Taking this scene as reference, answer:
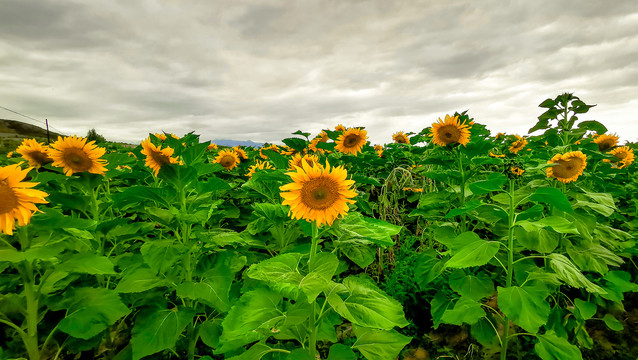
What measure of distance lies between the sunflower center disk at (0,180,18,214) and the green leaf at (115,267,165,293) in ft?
2.44

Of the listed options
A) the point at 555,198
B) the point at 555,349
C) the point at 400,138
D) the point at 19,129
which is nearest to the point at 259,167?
the point at 555,198

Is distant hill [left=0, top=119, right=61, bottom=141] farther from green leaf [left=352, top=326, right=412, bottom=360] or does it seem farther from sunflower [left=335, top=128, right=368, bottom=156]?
green leaf [left=352, top=326, right=412, bottom=360]

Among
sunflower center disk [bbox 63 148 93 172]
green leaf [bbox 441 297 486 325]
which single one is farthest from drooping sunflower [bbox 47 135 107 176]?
green leaf [bbox 441 297 486 325]

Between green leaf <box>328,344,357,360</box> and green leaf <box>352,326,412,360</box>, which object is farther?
green leaf <box>352,326,412,360</box>

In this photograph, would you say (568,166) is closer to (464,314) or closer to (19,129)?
(464,314)

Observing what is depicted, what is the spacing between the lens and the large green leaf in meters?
1.47

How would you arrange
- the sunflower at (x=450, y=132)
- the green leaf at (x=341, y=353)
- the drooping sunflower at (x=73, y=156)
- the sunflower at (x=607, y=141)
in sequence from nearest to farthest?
the green leaf at (x=341, y=353) < the drooping sunflower at (x=73, y=156) < the sunflower at (x=450, y=132) < the sunflower at (x=607, y=141)

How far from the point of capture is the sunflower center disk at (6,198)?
1.52 m

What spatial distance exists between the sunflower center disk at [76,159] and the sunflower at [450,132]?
3190 mm

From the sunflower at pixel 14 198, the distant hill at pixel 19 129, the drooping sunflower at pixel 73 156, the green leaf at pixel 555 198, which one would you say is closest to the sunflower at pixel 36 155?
the drooping sunflower at pixel 73 156

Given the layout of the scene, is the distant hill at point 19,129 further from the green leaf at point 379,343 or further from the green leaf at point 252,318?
the green leaf at point 379,343

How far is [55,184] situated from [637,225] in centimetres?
668

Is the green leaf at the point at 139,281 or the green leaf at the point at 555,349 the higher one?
the green leaf at the point at 139,281

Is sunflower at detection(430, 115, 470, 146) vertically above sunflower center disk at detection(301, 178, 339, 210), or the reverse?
sunflower at detection(430, 115, 470, 146)
